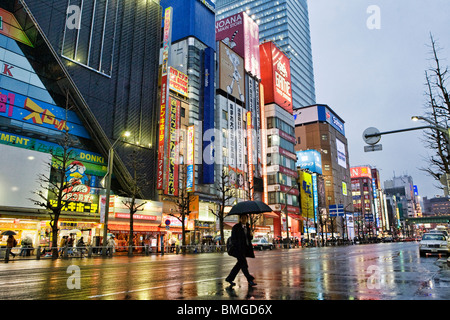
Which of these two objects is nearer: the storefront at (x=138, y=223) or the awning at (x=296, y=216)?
the storefront at (x=138, y=223)

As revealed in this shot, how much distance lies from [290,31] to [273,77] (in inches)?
3274

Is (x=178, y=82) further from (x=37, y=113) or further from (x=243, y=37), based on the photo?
(x=243, y=37)

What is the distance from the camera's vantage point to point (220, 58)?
53.3 m

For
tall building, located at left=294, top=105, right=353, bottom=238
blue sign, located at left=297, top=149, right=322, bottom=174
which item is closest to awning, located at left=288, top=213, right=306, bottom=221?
blue sign, located at left=297, top=149, right=322, bottom=174

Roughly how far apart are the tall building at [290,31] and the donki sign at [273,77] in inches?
2466

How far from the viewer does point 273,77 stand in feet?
230

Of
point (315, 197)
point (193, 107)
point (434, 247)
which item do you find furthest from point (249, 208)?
point (315, 197)

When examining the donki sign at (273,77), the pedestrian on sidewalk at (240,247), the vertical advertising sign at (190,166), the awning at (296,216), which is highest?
the donki sign at (273,77)

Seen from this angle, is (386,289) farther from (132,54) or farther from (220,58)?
(220,58)

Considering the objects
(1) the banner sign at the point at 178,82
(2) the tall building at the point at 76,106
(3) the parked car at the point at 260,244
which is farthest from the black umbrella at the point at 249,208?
(1) the banner sign at the point at 178,82

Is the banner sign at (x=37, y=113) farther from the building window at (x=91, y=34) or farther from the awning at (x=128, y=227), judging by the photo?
the awning at (x=128, y=227)

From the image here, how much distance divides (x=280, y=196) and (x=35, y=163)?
4564 cm

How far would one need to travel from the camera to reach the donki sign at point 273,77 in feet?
227

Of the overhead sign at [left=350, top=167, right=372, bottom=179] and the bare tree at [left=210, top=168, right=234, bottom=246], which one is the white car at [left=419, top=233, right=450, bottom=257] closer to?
the bare tree at [left=210, top=168, right=234, bottom=246]
